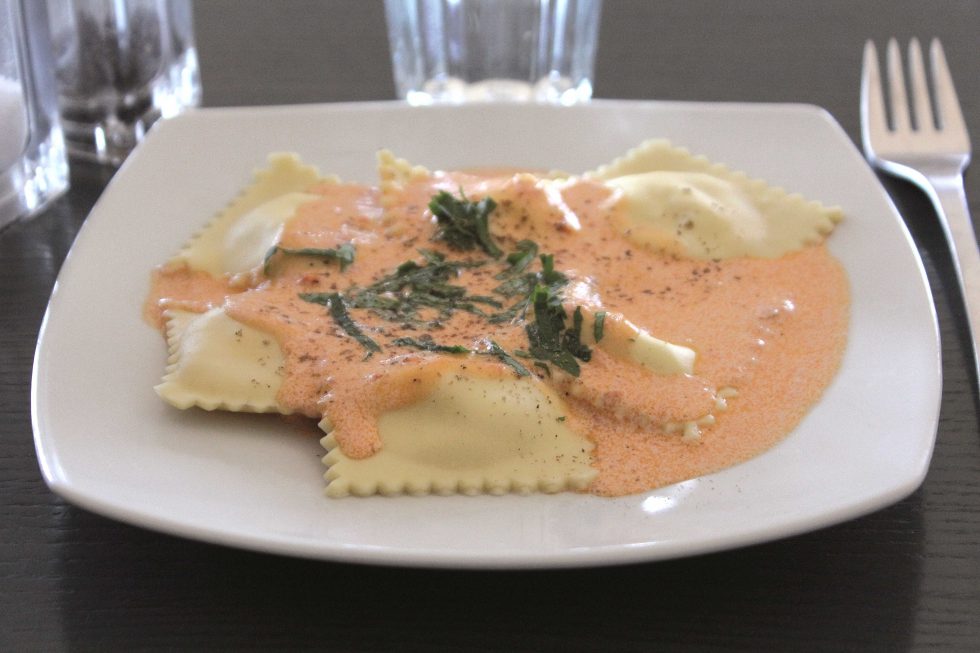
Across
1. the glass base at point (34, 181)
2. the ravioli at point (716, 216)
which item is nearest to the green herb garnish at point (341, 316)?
the ravioli at point (716, 216)

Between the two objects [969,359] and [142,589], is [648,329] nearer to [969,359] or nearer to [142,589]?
[969,359]

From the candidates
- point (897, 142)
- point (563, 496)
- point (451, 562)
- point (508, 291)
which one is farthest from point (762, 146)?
point (451, 562)

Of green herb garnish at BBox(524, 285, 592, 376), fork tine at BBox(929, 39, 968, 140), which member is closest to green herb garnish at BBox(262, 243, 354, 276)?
green herb garnish at BBox(524, 285, 592, 376)

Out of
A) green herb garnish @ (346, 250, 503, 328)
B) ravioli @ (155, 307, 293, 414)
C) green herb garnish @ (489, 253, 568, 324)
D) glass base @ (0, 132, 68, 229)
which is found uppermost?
green herb garnish @ (489, 253, 568, 324)

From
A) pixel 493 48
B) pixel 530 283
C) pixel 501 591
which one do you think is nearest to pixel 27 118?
pixel 493 48

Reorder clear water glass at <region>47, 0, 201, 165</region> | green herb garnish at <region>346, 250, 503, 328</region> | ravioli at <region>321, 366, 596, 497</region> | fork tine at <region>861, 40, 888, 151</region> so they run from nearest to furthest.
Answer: ravioli at <region>321, 366, 596, 497</region>
green herb garnish at <region>346, 250, 503, 328</region>
clear water glass at <region>47, 0, 201, 165</region>
fork tine at <region>861, 40, 888, 151</region>

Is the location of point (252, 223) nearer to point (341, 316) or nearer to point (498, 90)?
point (341, 316)

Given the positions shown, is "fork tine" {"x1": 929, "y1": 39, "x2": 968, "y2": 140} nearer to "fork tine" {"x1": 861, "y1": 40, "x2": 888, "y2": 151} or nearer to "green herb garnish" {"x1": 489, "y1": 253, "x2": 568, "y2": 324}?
"fork tine" {"x1": 861, "y1": 40, "x2": 888, "y2": 151}

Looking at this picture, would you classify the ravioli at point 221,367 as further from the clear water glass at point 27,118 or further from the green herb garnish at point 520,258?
the clear water glass at point 27,118

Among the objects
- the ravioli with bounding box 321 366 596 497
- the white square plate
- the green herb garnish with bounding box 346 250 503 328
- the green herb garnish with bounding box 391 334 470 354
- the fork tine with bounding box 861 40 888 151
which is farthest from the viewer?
the fork tine with bounding box 861 40 888 151
